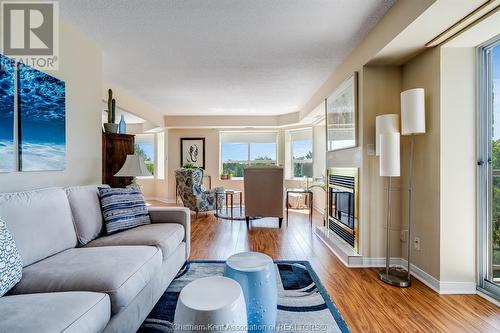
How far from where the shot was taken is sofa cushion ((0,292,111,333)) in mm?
922

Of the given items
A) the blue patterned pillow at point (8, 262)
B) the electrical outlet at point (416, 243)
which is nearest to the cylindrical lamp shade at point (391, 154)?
the electrical outlet at point (416, 243)

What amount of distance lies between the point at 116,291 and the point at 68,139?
1697 millimetres

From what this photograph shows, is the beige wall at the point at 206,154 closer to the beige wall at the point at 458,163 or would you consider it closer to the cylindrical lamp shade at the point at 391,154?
the cylindrical lamp shade at the point at 391,154

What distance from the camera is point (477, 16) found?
178 centimetres

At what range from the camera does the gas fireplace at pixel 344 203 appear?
2887 millimetres

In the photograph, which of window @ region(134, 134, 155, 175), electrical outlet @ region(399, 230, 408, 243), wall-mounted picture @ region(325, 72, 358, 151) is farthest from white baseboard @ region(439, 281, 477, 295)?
window @ region(134, 134, 155, 175)

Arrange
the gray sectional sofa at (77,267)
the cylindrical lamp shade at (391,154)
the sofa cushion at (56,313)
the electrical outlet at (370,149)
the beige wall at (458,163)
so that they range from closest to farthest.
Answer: the sofa cushion at (56,313)
the gray sectional sofa at (77,267)
the beige wall at (458,163)
the cylindrical lamp shade at (391,154)
the electrical outlet at (370,149)

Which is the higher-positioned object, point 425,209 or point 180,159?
point 180,159

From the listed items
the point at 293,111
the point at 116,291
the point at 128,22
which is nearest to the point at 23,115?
the point at 128,22

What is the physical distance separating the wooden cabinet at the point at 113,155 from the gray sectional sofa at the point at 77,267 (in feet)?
2.71

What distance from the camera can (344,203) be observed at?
10.6ft

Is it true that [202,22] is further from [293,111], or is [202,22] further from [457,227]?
[293,111]

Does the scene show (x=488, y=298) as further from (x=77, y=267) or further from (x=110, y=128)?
(x=110, y=128)

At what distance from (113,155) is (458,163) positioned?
3.54 m
